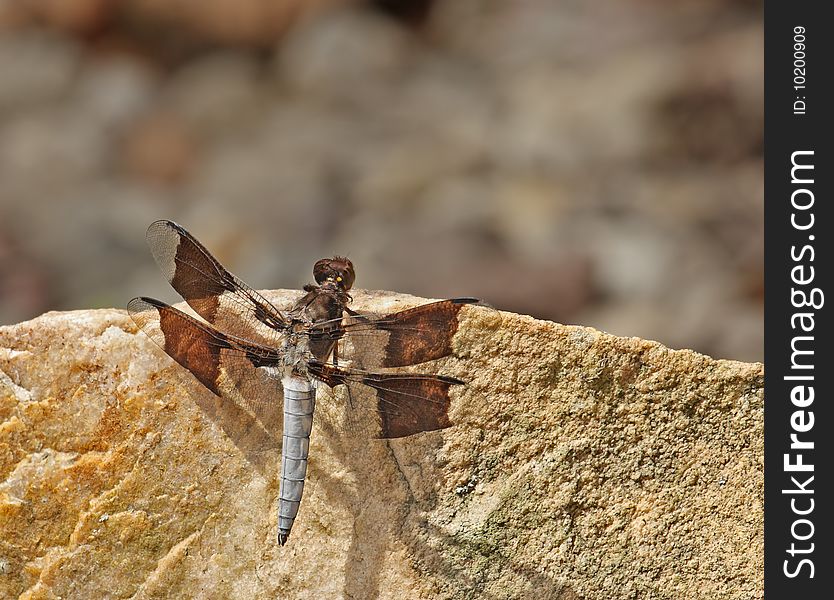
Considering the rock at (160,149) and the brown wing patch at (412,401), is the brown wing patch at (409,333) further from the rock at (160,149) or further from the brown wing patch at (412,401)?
the rock at (160,149)

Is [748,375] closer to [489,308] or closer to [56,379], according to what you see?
[489,308]

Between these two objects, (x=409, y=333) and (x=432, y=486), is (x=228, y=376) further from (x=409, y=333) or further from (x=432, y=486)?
(x=432, y=486)

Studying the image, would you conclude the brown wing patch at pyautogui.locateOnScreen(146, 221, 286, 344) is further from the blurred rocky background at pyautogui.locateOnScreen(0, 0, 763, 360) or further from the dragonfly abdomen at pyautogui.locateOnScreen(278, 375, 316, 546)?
the blurred rocky background at pyautogui.locateOnScreen(0, 0, 763, 360)

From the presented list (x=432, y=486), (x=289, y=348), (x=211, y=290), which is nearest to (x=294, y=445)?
(x=289, y=348)

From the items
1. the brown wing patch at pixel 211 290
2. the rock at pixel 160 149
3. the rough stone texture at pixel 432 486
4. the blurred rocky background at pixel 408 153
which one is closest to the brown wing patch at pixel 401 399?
the rough stone texture at pixel 432 486

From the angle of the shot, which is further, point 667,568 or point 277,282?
point 277,282
